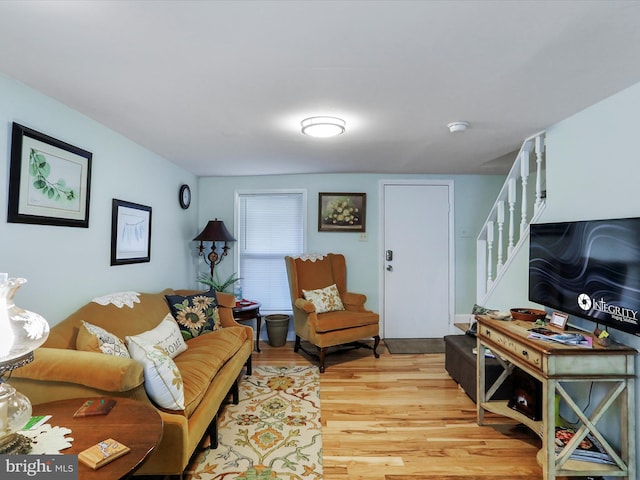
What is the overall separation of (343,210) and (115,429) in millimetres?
3523

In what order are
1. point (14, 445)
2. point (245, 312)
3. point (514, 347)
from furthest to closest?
point (245, 312)
point (514, 347)
point (14, 445)

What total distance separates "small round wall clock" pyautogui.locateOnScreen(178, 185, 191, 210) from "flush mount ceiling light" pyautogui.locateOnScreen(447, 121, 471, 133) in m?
2.91

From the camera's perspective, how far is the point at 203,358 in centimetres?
234

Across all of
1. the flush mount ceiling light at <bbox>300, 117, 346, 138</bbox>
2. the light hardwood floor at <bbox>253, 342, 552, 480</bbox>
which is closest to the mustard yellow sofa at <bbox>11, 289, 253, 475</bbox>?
the light hardwood floor at <bbox>253, 342, 552, 480</bbox>

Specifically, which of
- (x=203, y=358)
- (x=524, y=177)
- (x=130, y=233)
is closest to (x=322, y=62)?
(x=203, y=358)

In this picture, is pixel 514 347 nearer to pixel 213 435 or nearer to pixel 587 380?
pixel 587 380

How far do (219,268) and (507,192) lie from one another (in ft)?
11.4

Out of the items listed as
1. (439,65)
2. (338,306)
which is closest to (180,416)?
(439,65)

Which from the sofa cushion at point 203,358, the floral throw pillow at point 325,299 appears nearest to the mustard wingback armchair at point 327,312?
the floral throw pillow at point 325,299

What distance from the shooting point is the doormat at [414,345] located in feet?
13.3

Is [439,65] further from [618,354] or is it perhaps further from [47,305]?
[47,305]

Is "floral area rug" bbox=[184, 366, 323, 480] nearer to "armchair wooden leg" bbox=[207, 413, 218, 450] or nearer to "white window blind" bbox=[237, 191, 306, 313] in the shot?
"armchair wooden leg" bbox=[207, 413, 218, 450]

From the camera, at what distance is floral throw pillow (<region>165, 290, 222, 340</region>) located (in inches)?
114

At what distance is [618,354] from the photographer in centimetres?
176
